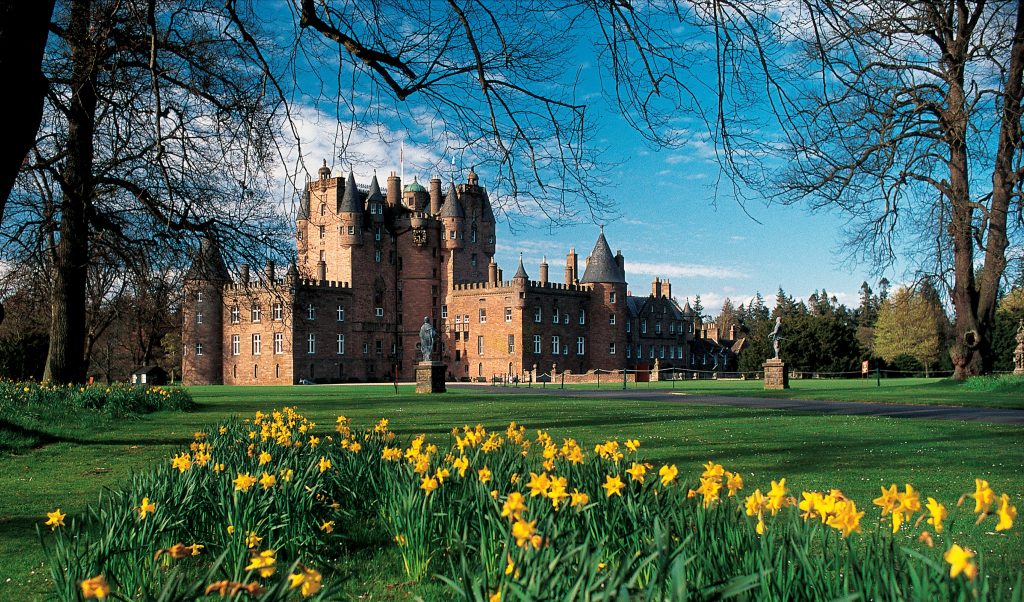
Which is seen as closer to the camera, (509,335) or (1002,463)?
(1002,463)

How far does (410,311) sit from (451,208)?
10982mm

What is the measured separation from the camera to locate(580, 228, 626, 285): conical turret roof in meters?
78.9

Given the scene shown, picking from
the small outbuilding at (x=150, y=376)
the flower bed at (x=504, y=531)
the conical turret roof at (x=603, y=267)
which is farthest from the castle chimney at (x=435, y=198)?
the flower bed at (x=504, y=531)

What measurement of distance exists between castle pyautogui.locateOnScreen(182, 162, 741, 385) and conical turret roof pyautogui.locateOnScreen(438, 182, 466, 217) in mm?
140

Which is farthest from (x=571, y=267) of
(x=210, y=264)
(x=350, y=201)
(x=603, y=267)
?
(x=210, y=264)

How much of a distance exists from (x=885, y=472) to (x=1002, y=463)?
1942 mm

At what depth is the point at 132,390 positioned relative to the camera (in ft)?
63.6

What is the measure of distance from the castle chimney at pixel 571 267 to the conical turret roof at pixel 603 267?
1.35m

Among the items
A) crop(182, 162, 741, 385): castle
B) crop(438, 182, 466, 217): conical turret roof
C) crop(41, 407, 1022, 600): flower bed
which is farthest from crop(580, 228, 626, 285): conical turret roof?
crop(41, 407, 1022, 600): flower bed

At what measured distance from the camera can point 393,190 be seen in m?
82.8

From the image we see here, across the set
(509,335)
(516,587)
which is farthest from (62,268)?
(509,335)

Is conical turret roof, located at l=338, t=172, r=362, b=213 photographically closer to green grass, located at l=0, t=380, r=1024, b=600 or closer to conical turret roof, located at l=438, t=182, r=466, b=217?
conical turret roof, located at l=438, t=182, r=466, b=217

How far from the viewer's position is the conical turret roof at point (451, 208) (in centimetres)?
8000

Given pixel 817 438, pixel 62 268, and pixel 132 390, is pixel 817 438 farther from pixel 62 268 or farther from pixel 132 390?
pixel 132 390
